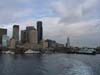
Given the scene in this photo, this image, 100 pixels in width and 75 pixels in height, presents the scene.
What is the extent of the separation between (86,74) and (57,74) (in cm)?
723

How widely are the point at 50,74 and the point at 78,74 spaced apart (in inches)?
280

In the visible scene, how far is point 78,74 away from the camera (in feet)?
212

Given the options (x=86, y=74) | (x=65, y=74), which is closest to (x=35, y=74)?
(x=65, y=74)

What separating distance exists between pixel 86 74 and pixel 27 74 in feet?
49.8

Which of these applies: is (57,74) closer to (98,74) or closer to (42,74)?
(42,74)

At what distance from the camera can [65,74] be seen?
64812 mm

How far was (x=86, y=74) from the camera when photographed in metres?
64.8

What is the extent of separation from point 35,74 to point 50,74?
3871 mm

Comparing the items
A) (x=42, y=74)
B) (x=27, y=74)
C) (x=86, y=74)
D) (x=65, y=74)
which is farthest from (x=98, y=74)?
(x=27, y=74)

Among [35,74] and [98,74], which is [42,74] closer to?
[35,74]

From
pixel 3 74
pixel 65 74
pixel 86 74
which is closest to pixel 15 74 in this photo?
pixel 3 74

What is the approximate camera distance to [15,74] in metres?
67.8

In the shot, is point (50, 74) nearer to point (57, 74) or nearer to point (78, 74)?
point (57, 74)

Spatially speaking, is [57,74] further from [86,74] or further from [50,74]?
[86,74]
